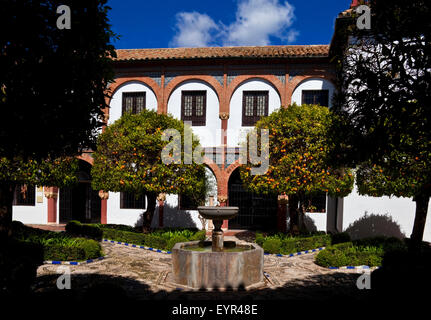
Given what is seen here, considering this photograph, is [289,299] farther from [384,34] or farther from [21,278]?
[384,34]

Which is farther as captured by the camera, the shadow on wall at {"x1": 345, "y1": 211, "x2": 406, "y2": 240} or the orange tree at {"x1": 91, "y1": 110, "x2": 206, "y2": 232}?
the shadow on wall at {"x1": 345, "y1": 211, "x2": 406, "y2": 240}

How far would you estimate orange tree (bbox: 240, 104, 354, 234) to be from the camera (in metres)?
11.3

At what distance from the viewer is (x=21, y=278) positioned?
4.66m

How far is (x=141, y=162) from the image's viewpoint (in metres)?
12.0

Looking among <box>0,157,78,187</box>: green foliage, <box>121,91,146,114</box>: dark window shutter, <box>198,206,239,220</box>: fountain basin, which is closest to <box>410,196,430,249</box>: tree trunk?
<box>198,206,239,220</box>: fountain basin

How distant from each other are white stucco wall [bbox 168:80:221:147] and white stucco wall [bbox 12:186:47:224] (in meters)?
9.35

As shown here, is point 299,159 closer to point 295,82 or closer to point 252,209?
point 295,82

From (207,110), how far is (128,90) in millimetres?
4802

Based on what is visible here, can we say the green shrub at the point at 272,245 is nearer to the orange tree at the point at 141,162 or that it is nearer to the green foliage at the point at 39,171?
the orange tree at the point at 141,162

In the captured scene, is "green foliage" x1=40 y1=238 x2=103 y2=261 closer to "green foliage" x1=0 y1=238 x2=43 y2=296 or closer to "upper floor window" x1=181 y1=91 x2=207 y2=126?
"green foliage" x1=0 y1=238 x2=43 y2=296

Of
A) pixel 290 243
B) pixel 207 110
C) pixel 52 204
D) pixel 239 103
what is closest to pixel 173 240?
pixel 290 243

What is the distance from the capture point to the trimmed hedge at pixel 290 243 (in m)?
11.1

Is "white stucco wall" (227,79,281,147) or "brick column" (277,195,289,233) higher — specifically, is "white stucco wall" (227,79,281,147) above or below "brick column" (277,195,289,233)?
above

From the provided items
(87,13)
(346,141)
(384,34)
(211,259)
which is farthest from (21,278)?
(384,34)
